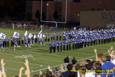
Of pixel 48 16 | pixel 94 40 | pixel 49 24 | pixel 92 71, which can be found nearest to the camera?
pixel 92 71

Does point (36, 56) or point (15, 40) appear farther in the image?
point (15, 40)

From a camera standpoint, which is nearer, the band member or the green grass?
the green grass

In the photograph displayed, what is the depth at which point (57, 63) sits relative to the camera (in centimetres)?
2197

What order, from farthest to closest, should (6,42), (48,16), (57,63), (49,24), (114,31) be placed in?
(48,16)
(49,24)
(114,31)
(6,42)
(57,63)

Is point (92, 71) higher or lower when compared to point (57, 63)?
higher

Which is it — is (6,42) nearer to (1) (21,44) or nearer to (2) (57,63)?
(1) (21,44)

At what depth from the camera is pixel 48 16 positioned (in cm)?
5819

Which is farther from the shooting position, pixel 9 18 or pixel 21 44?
pixel 9 18

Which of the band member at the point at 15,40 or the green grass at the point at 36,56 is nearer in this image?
the green grass at the point at 36,56

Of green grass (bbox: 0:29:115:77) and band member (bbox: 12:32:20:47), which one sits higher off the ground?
band member (bbox: 12:32:20:47)

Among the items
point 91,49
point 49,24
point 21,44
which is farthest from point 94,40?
point 49,24

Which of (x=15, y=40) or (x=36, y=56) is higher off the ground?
(x=15, y=40)

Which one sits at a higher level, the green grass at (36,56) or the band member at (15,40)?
the band member at (15,40)

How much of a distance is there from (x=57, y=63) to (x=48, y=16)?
3654 cm
